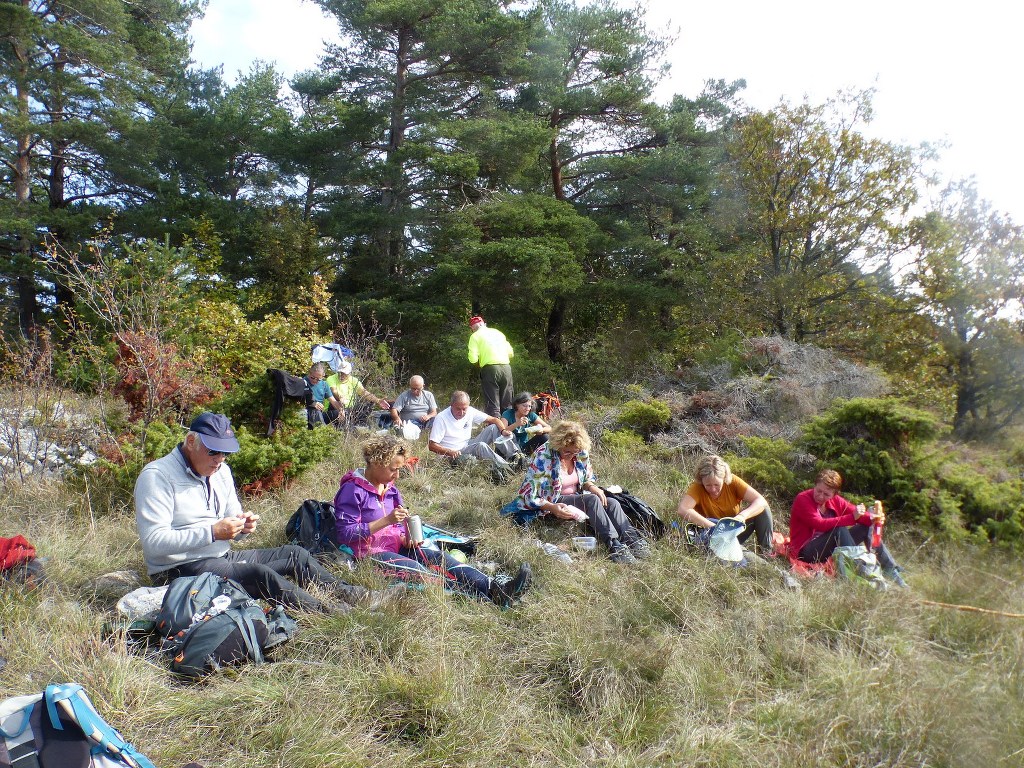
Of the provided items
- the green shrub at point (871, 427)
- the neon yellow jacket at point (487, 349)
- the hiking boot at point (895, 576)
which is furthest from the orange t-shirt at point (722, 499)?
the neon yellow jacket at point (487, 349)

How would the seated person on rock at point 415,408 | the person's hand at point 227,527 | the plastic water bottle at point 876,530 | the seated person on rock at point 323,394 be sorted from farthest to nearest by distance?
the seated person on rock at point 415,408
the seated person on rock at point 323,394
the plastic water bottle at point 876,530
the person's hand at point 227,527

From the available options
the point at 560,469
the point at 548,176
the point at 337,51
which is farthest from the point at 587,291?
the point at 560,469

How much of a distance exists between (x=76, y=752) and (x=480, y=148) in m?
12.1

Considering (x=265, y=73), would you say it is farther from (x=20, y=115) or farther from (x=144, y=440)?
(x=144, y=440)

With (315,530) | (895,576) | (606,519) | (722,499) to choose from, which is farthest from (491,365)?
(895,576)

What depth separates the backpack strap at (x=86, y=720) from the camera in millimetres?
1996

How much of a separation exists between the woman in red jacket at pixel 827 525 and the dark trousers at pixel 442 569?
7.16ft

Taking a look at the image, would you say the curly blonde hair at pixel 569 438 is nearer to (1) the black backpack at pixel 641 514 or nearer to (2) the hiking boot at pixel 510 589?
(1) the black backpack at pixel 641 514

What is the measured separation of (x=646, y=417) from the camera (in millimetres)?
7887

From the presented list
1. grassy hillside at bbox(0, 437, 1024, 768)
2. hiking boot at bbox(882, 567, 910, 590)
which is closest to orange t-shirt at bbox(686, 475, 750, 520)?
grassy hillside at bbox(0, 437, 1024, 768)

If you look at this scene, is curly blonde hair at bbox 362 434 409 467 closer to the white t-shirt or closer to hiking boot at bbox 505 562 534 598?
hiking boot at bbox 505 562 534 598

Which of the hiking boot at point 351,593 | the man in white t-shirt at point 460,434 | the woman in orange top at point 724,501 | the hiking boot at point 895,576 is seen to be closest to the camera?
the hiking boot at point 351,593

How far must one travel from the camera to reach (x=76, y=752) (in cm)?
200

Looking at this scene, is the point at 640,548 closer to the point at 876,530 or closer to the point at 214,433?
the point at 876,530
